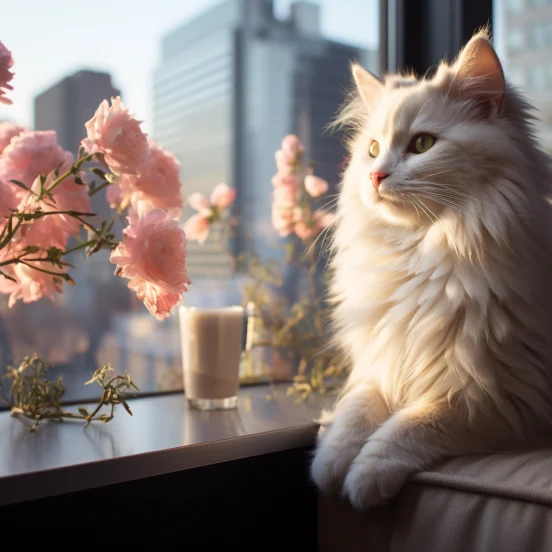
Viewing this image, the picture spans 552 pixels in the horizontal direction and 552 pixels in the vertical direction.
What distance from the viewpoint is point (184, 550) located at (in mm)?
1009

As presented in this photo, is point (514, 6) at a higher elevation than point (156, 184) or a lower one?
higher

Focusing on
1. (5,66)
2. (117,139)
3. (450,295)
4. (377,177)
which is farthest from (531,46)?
(5,66)

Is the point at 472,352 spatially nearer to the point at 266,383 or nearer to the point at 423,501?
the point at 423,501

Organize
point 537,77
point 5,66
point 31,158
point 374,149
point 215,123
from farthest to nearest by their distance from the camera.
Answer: point 537,77 < point 215,123 < point 374,149 < point 31,158 < point 5,66

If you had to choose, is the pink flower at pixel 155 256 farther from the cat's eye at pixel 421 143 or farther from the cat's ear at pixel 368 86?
the cat's ear at pixel 368 86

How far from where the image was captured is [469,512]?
0.84 meters

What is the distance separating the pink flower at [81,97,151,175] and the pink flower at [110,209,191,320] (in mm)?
85

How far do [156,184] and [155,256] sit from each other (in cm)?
20

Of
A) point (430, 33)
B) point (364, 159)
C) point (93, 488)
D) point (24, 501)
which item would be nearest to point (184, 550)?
point (93, 488)

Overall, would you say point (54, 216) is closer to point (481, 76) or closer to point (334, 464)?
point (334, 464)

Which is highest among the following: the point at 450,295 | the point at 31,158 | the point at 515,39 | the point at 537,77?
the point at 515,39

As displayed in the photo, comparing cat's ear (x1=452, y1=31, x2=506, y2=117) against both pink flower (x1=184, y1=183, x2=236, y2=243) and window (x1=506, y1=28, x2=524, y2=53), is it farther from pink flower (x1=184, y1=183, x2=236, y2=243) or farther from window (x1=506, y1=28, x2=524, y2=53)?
window (x1=506, y1=28, x2=524, y2=53)

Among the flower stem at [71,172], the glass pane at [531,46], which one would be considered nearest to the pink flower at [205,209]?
the flower stem at [71,172]

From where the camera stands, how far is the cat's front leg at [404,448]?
2.88ft
